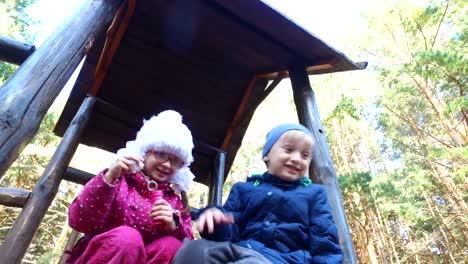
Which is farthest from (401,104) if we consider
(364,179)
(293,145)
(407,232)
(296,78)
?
(293,145)

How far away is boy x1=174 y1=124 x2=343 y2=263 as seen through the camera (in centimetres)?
121

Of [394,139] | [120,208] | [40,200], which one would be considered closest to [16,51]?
[120,208]

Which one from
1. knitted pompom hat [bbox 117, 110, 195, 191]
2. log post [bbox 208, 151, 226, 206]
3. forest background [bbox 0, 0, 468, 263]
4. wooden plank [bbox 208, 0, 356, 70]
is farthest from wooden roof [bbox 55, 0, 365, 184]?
forest background [bbox 0, 0, 468, 263]

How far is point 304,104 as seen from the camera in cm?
299

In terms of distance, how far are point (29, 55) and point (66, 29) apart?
256 millimetres

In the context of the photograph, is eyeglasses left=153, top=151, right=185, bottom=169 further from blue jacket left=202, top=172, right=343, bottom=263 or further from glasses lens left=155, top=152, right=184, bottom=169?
blue jacket left=202, top=172, right=343, bottom=263

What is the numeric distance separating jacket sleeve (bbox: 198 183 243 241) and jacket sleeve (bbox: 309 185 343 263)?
368 millimetres

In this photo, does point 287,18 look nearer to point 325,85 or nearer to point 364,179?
point 364,179

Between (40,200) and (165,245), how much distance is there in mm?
1916

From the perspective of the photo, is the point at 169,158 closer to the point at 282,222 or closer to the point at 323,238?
the point at 282,222

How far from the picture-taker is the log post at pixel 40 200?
8.86 feet

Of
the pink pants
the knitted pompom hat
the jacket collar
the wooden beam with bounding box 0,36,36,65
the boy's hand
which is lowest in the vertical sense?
the pink pants

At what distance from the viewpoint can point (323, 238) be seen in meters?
1.54

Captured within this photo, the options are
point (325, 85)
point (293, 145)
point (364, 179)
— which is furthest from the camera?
point (325, 85)
